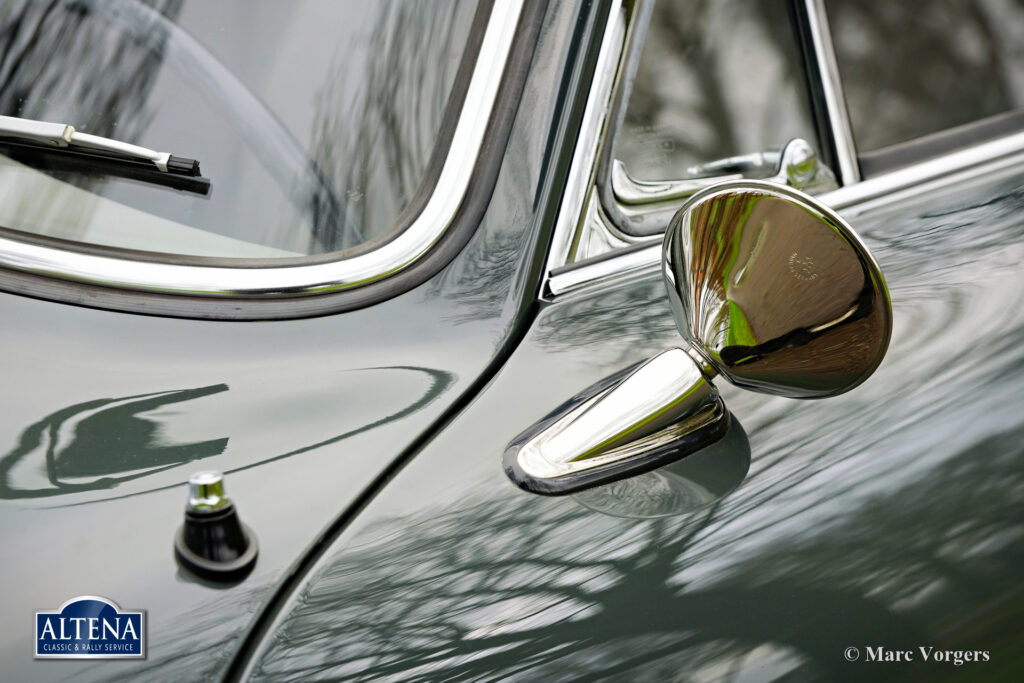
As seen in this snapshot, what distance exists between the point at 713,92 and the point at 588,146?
0.33m

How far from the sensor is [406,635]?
741 mm

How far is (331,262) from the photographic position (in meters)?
1.08

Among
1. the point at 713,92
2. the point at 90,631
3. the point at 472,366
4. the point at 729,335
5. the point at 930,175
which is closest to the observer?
the point at 90,631

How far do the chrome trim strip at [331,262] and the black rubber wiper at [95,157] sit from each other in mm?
105

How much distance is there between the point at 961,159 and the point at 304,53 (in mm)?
1036

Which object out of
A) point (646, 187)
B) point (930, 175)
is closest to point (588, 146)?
point (646, 187)

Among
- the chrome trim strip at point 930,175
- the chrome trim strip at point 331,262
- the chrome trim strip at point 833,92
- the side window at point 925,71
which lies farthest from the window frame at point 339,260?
the side window at point 925,71

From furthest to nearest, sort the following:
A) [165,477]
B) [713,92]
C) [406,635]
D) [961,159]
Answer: [961,159], [713,92], [165,477], [406,635]

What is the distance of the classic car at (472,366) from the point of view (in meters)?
0.77

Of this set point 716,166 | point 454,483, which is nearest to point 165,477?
point 454,483

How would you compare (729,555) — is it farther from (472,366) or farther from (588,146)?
(588,146)

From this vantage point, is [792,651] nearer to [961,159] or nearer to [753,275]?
[753,275]

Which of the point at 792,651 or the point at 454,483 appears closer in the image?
the point at 792,651

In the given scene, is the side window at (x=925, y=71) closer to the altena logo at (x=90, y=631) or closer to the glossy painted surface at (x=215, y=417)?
the glossy painted surface at (x=215, y=417)
